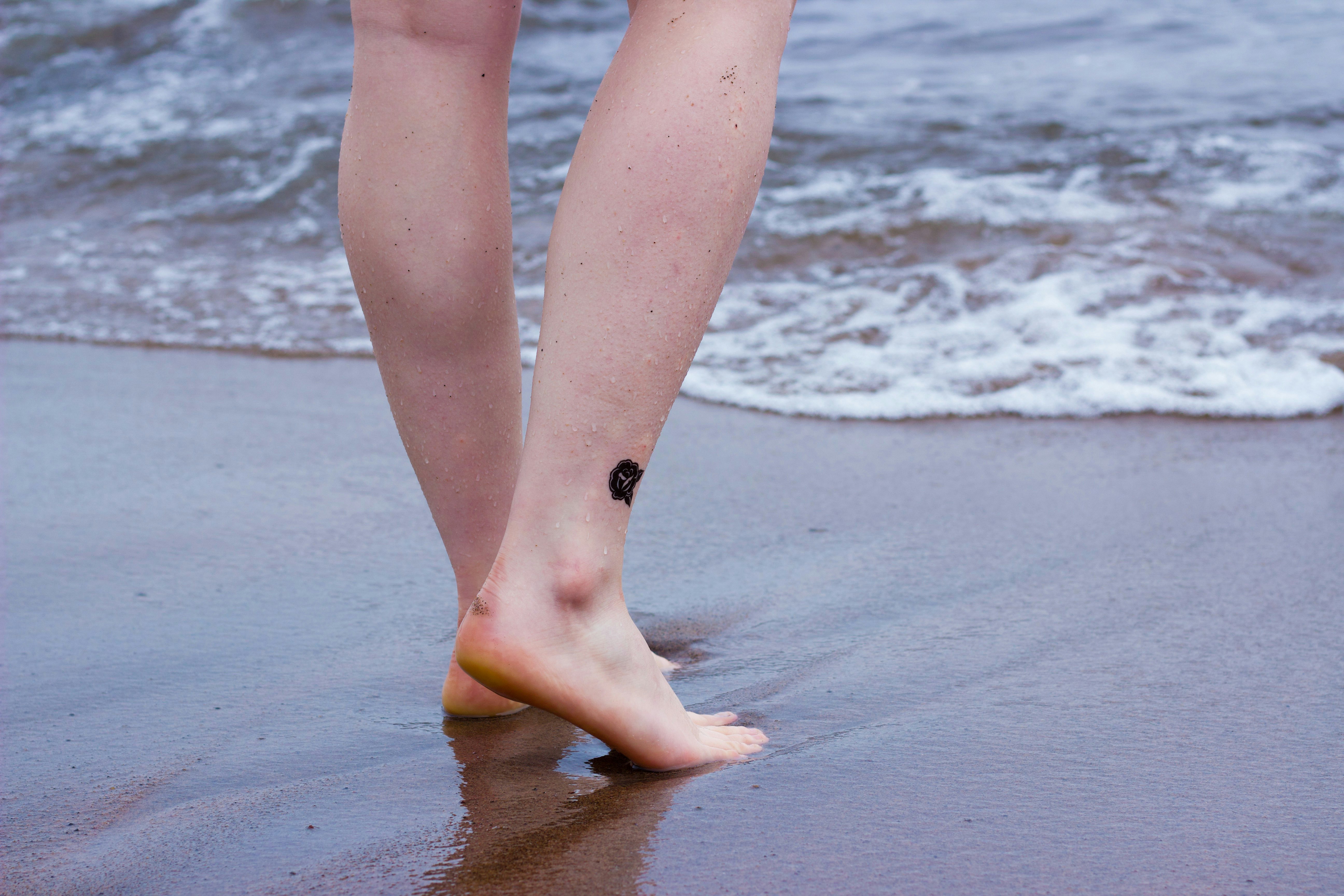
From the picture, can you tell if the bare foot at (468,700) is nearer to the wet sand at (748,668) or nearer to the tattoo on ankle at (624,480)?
the wet sand at (748,668)

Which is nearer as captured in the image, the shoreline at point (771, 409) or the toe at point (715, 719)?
the toe at point (715, 719)

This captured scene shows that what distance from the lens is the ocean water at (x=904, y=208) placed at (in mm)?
2789

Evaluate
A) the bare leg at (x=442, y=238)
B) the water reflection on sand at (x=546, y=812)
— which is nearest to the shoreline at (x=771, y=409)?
the bare leg at (x=442, y=238)

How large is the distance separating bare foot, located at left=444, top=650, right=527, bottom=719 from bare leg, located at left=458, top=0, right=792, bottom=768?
0.57 ft

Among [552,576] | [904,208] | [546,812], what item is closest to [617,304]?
[552,576]

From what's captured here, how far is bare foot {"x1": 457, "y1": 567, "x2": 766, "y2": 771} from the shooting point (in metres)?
1.02

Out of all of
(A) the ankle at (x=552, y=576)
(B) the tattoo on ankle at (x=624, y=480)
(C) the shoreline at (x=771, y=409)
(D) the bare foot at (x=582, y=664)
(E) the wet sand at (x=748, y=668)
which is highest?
(B) the tattoo on ankle at (x=624, y=480)

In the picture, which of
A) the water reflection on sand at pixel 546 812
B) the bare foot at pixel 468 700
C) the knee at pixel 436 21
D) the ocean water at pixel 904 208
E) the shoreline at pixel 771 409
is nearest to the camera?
the water reflection on sand at pixel 546 812

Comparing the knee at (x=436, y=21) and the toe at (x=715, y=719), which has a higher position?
the knee at (x=436, y=21)

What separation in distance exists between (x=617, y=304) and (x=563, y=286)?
53 mm

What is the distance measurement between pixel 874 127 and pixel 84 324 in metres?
3.25

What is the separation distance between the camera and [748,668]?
138 cm

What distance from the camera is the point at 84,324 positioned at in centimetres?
333

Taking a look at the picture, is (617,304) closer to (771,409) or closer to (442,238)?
(442,238)
